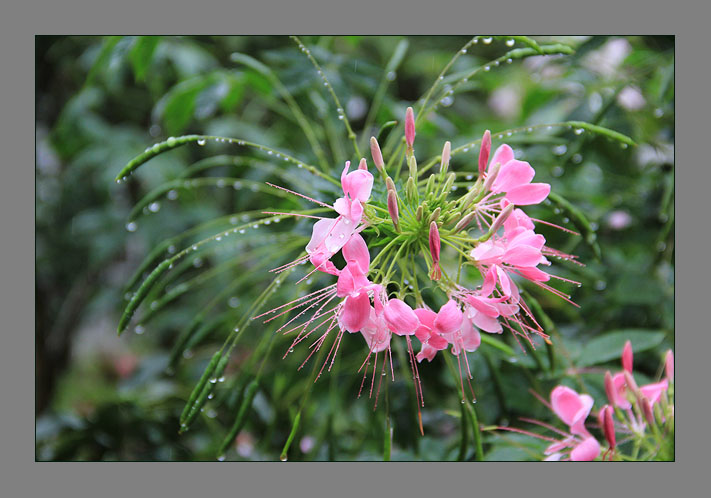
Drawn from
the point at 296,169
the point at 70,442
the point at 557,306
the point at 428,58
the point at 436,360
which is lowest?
the point at 70,442

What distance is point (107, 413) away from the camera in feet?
4.96

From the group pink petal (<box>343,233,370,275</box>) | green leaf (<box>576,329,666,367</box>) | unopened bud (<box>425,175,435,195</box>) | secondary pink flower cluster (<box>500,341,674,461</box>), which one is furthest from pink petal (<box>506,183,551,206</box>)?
green leaf (<box>576,329,666,367</box>)

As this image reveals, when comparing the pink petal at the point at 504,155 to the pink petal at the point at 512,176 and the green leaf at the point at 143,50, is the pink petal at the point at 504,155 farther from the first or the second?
the green leaf at the point at 143,50

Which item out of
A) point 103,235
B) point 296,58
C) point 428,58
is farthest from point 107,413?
point 428,58

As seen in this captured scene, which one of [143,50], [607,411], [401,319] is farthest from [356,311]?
[143,50]

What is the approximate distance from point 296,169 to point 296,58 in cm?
24

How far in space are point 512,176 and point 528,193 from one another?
0.03m

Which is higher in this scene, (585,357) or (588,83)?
(588,83)

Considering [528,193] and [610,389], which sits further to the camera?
[610,389]

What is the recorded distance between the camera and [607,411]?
3.08 ft

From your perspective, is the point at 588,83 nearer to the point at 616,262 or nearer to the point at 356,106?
the point at 616,262

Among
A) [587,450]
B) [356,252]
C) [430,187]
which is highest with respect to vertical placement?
[430,187]

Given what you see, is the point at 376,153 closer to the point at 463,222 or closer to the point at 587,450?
the point at 463,222

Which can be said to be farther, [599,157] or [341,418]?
[341,418]
